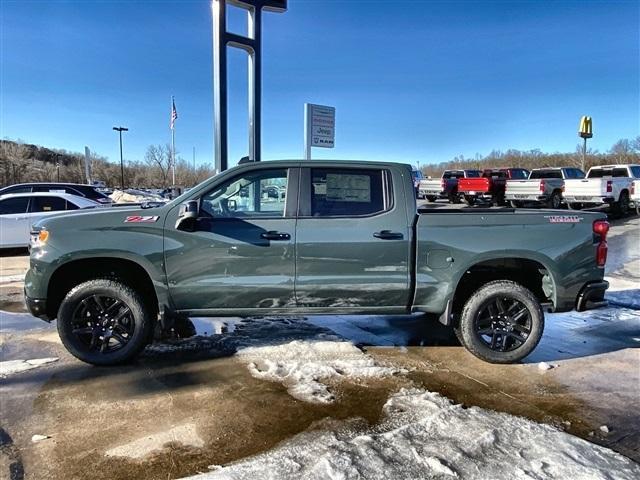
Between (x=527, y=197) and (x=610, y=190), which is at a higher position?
(x=610, y=190)

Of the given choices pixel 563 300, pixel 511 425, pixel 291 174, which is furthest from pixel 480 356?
pixel 291 174

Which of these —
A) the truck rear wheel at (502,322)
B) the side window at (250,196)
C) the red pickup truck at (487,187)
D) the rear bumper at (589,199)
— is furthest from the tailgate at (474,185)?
the side window at (250,196)

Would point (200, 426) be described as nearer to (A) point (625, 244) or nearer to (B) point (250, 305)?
(B) point (250, 305)

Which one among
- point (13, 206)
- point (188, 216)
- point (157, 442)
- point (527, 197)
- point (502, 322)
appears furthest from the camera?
point (527, 197)

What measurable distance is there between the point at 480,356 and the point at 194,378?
2.67 metres

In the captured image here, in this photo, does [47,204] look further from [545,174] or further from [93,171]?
[93,171]

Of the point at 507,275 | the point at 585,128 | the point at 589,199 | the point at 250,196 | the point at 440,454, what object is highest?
the point at 585,128

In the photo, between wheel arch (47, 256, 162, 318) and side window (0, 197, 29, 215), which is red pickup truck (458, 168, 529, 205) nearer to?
side window (0, 197, 29, 215)

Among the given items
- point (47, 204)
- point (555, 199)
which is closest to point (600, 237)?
point (47, 204)

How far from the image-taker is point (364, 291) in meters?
4.56

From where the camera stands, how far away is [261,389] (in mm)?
4094

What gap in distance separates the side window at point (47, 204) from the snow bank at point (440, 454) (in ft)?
35.4

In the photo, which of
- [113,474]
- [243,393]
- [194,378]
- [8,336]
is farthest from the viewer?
[8,336]

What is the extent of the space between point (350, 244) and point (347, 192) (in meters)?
0.52
